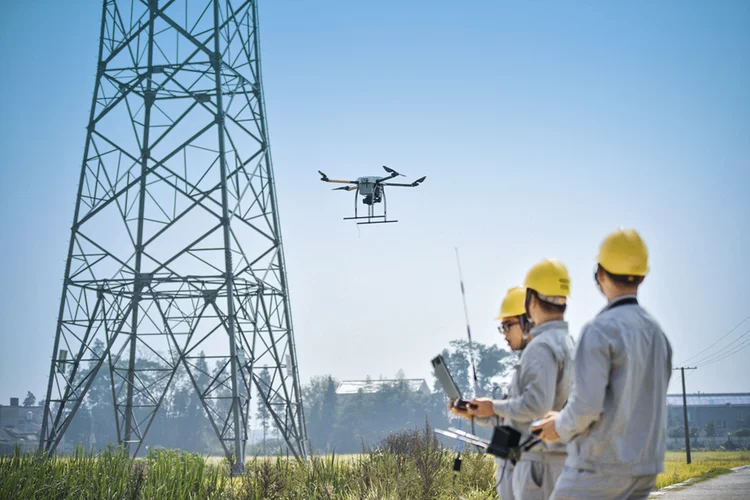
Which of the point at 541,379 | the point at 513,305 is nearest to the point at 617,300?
→ the point at 541,379

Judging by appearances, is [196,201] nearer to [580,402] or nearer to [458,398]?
[458,398]

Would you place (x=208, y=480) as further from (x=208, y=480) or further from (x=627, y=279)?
(x=627, y=279)

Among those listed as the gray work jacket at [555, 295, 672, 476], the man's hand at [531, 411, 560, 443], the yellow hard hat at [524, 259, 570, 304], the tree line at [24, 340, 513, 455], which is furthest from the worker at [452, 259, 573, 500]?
the tree line at [24, 340, 513, 455]

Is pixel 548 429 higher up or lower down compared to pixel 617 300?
lower down

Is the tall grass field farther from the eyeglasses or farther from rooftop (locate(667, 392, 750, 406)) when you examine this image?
rooftop (locate(667, 392, 750, 406))

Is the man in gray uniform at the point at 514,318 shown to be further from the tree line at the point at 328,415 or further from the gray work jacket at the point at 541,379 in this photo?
the tree line at the point at 328,415

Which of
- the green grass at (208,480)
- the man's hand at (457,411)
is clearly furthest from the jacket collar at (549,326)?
the green grass at (208,480)
